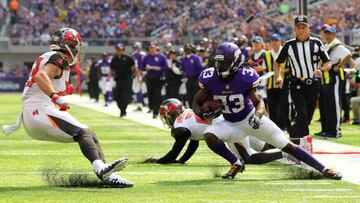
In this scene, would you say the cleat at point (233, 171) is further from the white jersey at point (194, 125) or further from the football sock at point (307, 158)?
the white jersey at point (194, 125)

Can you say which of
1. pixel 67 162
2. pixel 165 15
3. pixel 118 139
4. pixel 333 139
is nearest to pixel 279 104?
pixel 333 139

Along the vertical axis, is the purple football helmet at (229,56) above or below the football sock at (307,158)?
above

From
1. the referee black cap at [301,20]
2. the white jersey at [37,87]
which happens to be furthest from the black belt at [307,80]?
the white jersey at [37,87]

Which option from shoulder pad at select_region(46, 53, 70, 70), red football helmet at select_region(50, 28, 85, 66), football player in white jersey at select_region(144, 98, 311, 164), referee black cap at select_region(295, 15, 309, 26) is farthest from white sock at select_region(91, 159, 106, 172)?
referee black cap at select_region(295, 15, 309, 26)

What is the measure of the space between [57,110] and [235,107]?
72.7 inches

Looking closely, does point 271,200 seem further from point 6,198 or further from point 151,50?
point 151,50

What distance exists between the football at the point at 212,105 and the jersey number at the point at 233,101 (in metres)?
0.05

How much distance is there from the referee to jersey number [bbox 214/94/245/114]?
125 inches

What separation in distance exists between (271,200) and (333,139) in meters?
7.73

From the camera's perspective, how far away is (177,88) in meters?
24.5

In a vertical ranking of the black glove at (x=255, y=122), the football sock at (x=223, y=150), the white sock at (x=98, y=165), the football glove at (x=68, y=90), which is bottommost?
the football sock at (x=223, y=150)

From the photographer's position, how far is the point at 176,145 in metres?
11.2

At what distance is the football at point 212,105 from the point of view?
9512mm

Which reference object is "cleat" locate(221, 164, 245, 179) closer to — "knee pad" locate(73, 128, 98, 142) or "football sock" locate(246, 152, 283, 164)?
"football sock" locate(246, 152, 283, 164)
